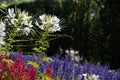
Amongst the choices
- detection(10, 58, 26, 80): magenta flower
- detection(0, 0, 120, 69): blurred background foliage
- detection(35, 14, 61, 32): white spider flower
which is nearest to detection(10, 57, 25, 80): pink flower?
detection(10, 58, 26, 80): magenta flower

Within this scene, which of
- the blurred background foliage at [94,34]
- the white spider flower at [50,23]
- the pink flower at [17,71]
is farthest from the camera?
the blurred background foliage at [94,34]

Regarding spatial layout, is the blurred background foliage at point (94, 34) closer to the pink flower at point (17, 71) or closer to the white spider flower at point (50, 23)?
the white spider flower at point (50, 23)

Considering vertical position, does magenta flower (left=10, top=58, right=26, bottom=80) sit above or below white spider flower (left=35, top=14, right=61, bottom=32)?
below

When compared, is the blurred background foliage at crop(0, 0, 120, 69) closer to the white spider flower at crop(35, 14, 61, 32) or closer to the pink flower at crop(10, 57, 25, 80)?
the white spider flower at crop(35, 14, 61, 32)

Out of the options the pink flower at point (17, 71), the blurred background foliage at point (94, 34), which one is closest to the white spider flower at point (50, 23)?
the pink flower at point (17, 71)

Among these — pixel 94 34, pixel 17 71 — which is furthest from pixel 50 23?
pixel 94 34

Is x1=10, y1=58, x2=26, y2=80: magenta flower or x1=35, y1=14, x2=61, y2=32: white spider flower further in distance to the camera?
x1=35, y1=14, x2=61, y2=32: white spider flower

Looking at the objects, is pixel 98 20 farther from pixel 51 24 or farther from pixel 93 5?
pixel 51 24

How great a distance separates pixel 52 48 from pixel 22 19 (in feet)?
37.0

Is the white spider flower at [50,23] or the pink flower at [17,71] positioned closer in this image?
the pink flower at [17,71]

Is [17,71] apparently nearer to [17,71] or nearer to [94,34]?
[17,71]

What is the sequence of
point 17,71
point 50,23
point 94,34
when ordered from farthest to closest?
1. point 94,34
2. point 50,23
3. point 17,71

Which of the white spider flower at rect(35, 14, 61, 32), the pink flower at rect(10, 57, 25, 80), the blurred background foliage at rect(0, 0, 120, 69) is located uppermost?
the blurred background foliage at rect(0, 0, 120, 69)

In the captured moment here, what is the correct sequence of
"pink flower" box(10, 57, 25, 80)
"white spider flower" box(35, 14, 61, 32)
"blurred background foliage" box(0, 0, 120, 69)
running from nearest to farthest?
"pink flower" box(10, 57, 25, 80) → "white spider flower" box(35, 14, 61, 32) → "blurred background foliage" box(0, 0, 120, 69)
